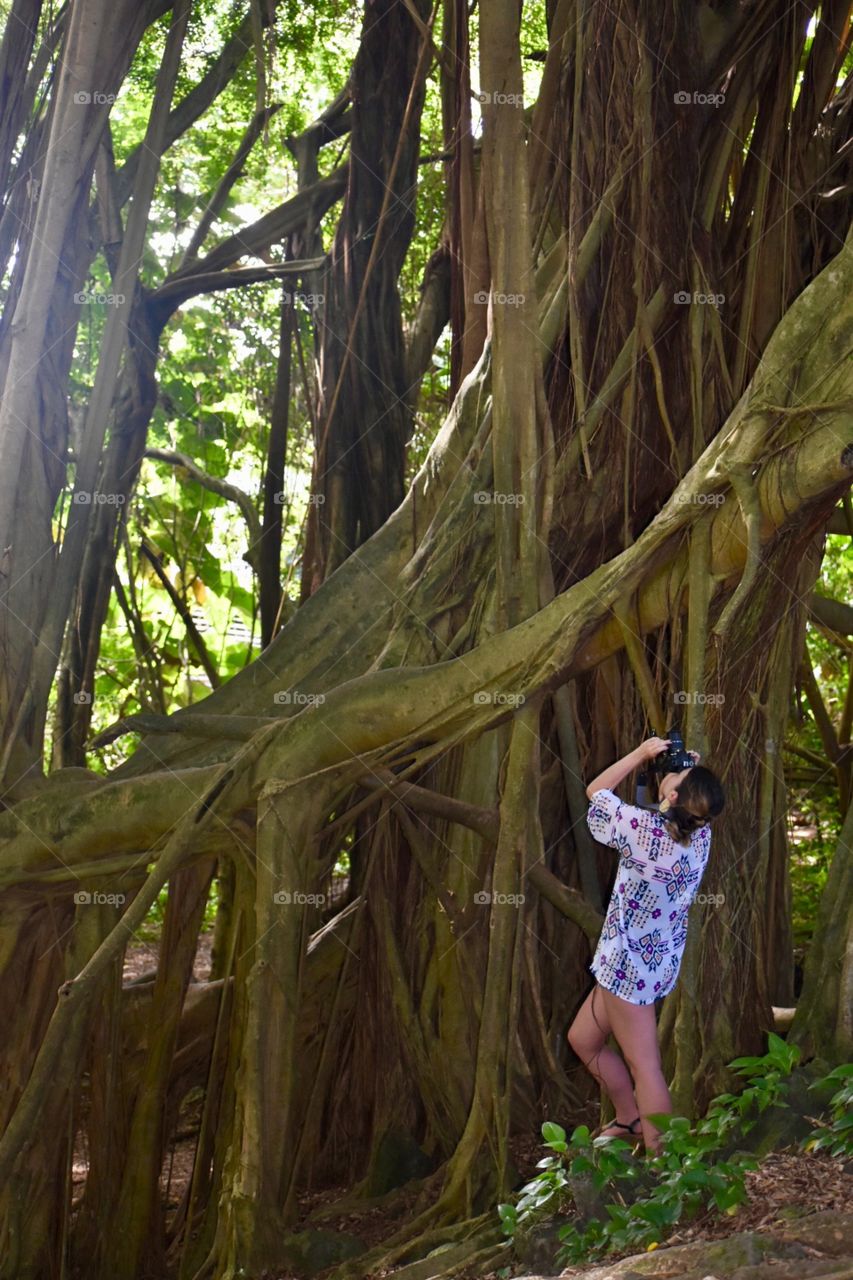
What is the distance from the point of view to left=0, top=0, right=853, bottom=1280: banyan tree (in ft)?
9.97

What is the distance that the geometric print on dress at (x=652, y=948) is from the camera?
2.88 metres

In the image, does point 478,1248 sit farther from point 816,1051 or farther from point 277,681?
point 277,681

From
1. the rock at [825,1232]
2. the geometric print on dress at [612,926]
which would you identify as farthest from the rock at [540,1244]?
the geometric print on dress at [612,926]

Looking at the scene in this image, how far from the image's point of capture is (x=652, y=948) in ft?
9.48

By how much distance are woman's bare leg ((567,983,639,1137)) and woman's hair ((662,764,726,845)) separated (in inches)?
18.5

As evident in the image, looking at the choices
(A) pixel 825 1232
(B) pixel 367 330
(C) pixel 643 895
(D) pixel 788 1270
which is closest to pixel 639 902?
(C) pixel 643 895

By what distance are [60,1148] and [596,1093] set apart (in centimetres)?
144

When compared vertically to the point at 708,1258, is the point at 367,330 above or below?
above

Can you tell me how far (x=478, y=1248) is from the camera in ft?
8.79

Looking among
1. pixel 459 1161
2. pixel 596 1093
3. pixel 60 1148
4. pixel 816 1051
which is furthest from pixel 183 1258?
pixel 816 1051

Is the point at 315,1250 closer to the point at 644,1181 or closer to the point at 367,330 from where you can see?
the point at 644,1181

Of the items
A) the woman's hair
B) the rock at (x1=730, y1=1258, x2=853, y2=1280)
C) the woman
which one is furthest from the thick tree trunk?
the rock at (x1=730, y1=1258, x2=853, y2=1280)

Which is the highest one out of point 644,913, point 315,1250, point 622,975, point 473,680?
point 473,680

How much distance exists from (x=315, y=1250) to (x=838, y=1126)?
123 centimetres
